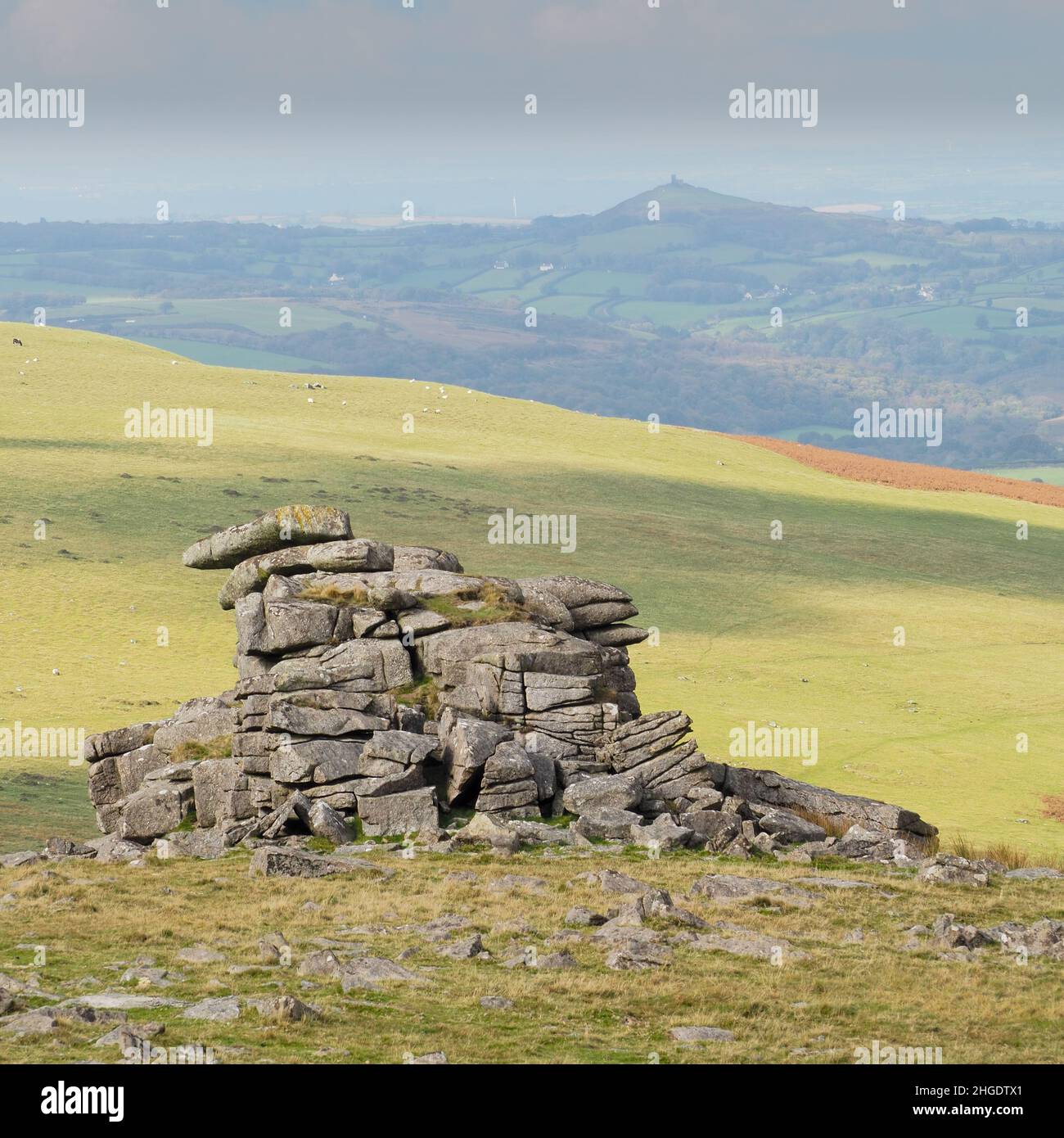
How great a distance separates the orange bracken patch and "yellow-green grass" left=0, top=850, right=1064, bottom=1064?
109654 millimetres

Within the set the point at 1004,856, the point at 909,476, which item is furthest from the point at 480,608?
the point at 909,476

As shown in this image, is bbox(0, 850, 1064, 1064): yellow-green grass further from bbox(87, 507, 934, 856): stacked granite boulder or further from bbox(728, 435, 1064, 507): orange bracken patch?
bbox(728, 435, 1064, 507): orange bracken patch

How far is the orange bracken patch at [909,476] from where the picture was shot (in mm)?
144000

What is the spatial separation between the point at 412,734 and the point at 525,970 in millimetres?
14498

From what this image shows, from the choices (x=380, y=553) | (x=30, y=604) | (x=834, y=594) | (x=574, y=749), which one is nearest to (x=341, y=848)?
(x=574, y=749)

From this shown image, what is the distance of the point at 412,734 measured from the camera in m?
42.3

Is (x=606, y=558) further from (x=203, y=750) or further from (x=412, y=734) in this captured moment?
(x=412, y=734)

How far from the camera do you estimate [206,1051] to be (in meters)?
22.4

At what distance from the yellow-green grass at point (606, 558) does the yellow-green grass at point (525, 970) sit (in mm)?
12431

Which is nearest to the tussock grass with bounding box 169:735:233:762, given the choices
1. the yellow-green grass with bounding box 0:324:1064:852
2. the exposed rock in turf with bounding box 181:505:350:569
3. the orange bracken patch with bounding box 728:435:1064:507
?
the yellow-green grass with bounding box 0:324:1064:852

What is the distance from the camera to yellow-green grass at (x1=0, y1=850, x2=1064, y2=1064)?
78.1ft

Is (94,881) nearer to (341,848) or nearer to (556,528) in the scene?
(341,848)

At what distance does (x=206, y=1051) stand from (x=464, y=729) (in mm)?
20453

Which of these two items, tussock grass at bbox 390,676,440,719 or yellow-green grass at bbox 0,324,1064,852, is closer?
tussock grass at bbox 390,676,440,719
